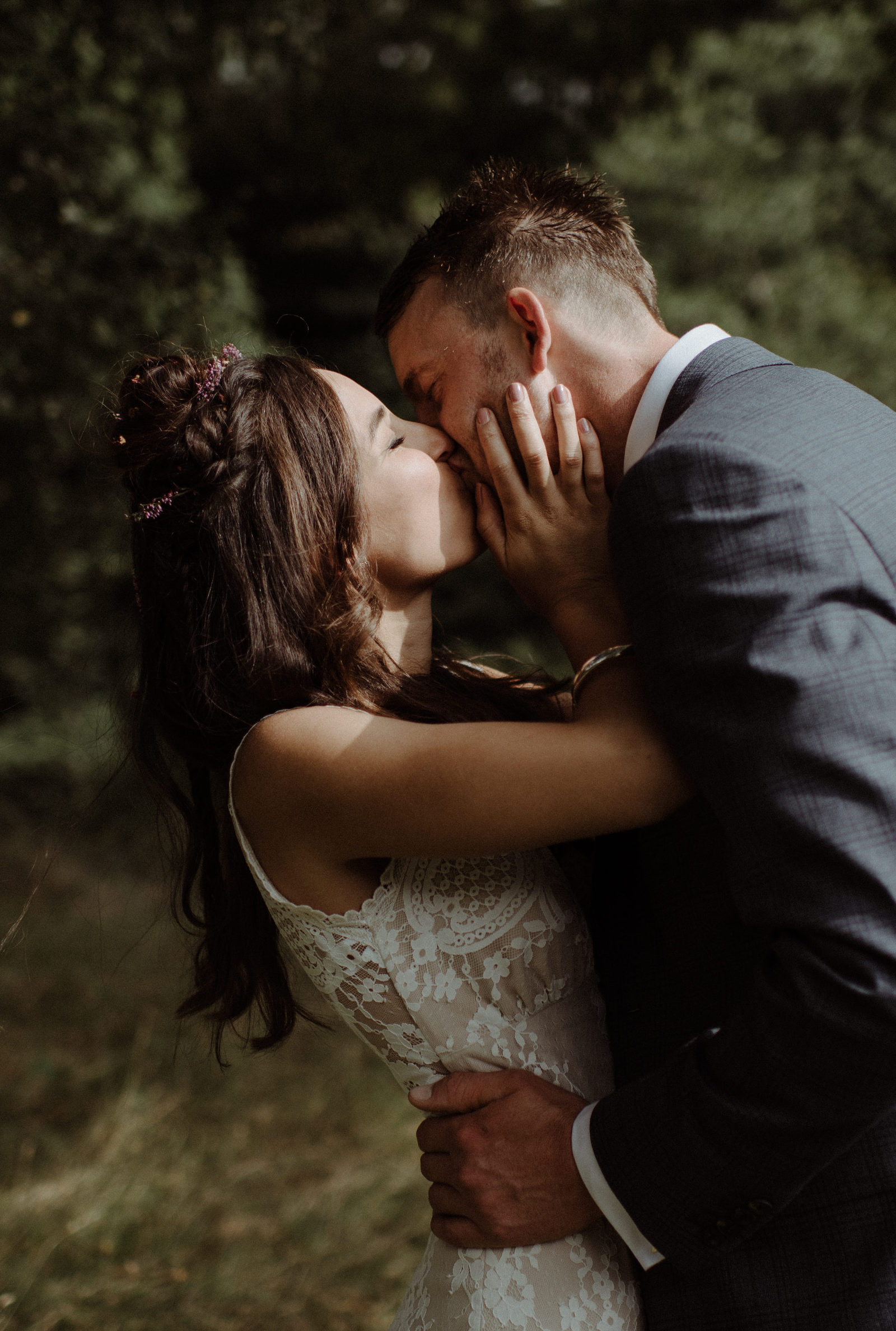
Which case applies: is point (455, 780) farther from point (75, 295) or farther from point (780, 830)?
point (75, 295)

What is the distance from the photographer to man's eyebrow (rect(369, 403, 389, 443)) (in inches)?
84.0

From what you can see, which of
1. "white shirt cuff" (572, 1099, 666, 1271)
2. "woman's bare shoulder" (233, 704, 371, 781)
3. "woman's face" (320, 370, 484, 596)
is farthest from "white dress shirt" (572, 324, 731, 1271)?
"woman's bare shoulder" (233, 704, 371, 781)

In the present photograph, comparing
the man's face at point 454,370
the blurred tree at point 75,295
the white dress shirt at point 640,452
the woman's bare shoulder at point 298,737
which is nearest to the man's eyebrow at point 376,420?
the man's face at point 454,370

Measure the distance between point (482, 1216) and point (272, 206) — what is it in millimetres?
7791

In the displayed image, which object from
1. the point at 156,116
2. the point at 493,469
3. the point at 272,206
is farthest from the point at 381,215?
the point at 493,469

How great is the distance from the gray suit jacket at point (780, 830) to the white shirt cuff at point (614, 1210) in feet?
0.13

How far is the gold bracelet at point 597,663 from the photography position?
1683 mm

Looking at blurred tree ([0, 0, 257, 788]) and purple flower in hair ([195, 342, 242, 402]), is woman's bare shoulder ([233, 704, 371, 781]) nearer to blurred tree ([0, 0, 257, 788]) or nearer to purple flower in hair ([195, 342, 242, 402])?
purple flower in hair ([195, 342, 242, 402])

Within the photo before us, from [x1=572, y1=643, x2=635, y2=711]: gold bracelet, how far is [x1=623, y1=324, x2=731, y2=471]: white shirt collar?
421 millimetres

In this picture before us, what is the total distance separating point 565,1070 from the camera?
5.99ft

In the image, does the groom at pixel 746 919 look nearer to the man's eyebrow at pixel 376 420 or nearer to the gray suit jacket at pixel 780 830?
the gray suit jacket at pixel 780 830

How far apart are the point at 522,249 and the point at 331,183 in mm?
6272

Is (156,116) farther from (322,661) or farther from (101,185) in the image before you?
(322,661)

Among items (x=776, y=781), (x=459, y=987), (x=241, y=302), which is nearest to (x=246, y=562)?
(x=459, y=987)
